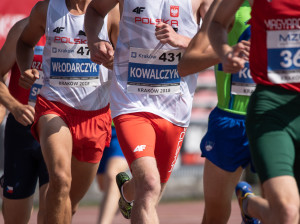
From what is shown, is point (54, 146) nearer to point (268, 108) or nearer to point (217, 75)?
point (217, 75)

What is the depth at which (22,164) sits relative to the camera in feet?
24.6

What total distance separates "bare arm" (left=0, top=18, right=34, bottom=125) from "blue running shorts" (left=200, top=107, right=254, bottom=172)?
5.08ft

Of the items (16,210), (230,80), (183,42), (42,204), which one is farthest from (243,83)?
(16,210)

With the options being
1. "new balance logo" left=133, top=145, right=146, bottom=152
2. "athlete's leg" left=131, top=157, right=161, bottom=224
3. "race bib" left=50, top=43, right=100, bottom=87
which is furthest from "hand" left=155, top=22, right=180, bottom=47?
"race bib" left=50, top=43, right=100, bottom=87

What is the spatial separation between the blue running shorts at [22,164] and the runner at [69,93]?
0.60 metres

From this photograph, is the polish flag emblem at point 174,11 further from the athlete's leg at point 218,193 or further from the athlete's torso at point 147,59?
the athlete's leg at point 218,193

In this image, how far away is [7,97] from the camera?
7.30 m

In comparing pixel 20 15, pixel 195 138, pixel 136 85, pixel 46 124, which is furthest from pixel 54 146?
pixel 195 138

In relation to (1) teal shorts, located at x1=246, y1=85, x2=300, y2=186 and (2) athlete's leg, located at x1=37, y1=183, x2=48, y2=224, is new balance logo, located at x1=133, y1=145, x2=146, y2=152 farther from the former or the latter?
(2) athlete's leg, located at x1=37, y1=183, x2=48, y2=224

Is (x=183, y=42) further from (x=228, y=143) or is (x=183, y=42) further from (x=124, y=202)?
(x=124, y=202)

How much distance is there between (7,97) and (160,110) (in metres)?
1.78

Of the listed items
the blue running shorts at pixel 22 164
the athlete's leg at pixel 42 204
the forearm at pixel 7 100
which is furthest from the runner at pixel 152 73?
the blue running shorts at pixel 22 164

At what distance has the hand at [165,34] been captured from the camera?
5.80 m

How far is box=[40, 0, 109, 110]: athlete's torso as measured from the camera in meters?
6.84
